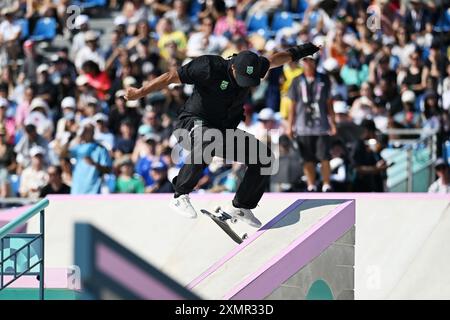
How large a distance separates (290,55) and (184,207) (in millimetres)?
1749

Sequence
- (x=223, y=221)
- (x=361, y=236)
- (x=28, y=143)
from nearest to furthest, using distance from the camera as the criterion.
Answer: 1. (x=223, y=221)
2. (x=361, y=236)
3. (x=28, y=143)

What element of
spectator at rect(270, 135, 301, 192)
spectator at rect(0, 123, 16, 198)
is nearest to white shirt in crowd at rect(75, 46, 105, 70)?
spectator at rect(0, 123, 16, 198)

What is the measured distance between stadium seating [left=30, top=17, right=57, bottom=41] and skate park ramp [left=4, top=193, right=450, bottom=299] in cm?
812

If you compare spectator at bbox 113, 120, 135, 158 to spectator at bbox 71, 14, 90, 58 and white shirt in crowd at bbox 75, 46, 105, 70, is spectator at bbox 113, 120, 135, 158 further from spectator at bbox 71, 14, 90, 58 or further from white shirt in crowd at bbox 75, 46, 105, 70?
spectator at bbox 71, 14, 90, 58

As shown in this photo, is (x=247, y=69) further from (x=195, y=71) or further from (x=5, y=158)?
(x=5, y=158)

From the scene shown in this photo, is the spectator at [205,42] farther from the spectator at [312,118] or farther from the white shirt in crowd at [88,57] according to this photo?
the spectator at [312,118]

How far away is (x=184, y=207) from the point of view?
11.2 m

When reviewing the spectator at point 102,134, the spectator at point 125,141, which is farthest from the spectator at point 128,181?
the spectator at point 102,134

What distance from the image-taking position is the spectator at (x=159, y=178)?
51.8ft

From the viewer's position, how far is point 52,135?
59.9 feet

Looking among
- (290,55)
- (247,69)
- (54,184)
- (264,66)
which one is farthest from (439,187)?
(54,184)

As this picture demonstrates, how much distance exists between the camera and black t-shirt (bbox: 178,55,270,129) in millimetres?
10703
